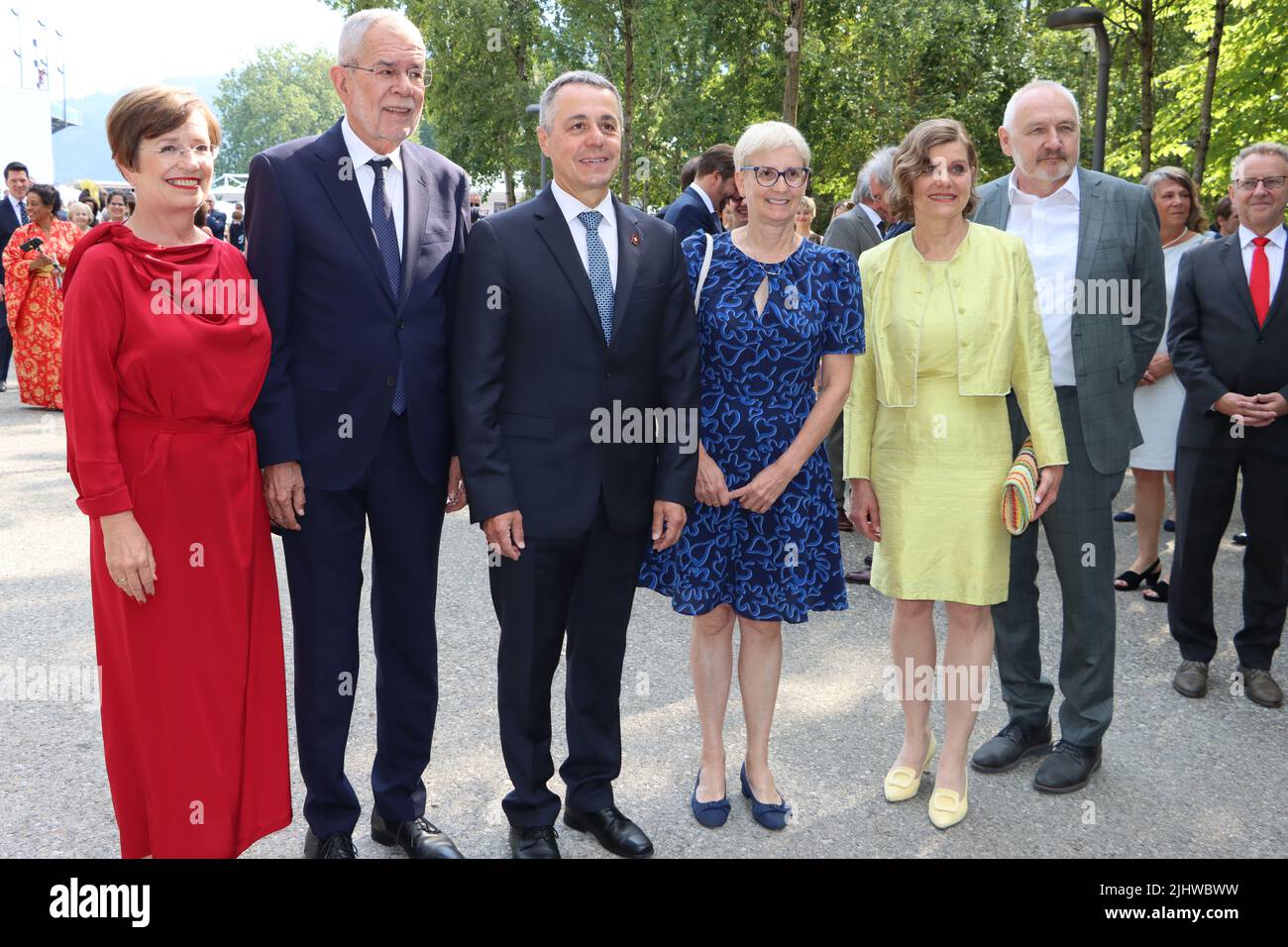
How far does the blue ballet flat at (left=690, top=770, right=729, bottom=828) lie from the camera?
3896 mm

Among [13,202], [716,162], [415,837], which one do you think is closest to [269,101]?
[13,202]

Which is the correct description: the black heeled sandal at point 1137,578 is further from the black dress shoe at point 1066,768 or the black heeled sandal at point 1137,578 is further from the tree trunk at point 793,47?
the tree trunk at point 793,47

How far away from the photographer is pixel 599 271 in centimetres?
353

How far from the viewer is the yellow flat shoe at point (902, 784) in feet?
13.5

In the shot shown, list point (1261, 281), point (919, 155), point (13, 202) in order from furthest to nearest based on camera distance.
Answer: point (13, 202)
point (1261, 281)
point (919, 155)

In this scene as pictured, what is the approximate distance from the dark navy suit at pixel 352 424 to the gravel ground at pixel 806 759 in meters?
0.45

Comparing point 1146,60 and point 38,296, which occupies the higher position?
point 1146,60

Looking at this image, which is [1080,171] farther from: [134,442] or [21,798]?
[21,798]

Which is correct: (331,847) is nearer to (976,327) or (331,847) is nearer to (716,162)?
(976,327)

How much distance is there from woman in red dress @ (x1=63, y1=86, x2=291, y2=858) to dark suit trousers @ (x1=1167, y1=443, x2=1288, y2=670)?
4174mm

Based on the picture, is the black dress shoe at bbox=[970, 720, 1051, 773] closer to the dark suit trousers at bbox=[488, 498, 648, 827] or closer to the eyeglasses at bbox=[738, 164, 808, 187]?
the dark suit trousers at bbox=[488, 498, 648, 827]

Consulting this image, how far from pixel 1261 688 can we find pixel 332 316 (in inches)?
174

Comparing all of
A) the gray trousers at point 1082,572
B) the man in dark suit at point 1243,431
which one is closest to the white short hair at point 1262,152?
the man in dark suit at point 1243,431

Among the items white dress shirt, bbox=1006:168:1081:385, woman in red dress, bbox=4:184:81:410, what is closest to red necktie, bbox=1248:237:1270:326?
white dress shirt, bbox=1006:168:1081:385
